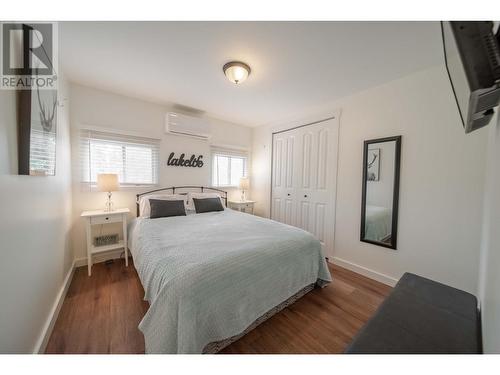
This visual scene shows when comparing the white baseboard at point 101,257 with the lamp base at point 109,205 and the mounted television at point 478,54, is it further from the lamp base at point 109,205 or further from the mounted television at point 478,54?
the mounted television at point 478,54

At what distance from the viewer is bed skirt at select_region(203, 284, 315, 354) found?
4.05ft

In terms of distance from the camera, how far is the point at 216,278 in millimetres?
1215

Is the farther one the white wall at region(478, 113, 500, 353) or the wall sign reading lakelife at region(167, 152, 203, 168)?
the wall sign reading lakelife at region(167, 152, 203, 168)

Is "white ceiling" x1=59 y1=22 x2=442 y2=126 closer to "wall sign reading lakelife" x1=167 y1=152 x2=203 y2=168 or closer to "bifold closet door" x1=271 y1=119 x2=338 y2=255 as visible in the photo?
"bifold closet door" x1=271 y1=119 x2=338 y2=255

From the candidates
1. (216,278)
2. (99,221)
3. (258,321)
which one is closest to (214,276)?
(216,278)

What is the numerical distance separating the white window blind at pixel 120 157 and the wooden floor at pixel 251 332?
54.5 inches

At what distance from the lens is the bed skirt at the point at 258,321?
1.24 meters

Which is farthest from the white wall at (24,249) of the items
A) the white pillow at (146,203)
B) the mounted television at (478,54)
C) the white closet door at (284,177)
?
the white closet door at (284,177)

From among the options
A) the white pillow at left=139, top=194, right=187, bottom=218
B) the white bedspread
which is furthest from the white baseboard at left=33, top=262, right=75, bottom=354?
the white pillow at left=139, top=194, right=187, bottom=218

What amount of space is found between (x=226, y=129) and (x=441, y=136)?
3.22 m

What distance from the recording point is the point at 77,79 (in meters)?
2.28

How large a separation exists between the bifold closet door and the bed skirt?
119cm

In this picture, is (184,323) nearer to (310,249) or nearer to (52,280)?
(310,249)
